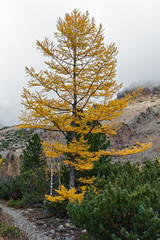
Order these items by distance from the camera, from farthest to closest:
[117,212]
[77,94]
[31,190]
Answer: [31,190], [77,94], [117,212]

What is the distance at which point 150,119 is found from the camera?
1565 inches

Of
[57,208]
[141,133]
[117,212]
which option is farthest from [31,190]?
[141,133]

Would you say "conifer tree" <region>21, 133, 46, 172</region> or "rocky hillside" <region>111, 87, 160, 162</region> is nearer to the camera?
"conifer tree" <region>21, 133, 46, 172</region>

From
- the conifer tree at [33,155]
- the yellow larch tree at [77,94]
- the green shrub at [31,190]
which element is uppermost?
the yellow larch tree at [77,94]

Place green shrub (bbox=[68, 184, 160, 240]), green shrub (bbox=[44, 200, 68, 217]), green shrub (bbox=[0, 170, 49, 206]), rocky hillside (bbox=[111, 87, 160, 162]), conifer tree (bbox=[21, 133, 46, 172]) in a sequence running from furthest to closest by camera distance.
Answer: rocky hillside (bbox=[111, 87, 160, 162]) < conifer tree (bbox=[21, 133, 46, 172]) < green shrub (bbox=[0, 170, 49, 206]) < green shrub (bbox=[44, 200, 68, 217]) < green shrub (bbox=[68, 184, 160, 240])

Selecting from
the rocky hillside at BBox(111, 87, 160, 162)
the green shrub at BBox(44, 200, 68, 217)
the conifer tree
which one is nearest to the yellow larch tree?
the green shrub at BBox(44, 200, 68, 217)

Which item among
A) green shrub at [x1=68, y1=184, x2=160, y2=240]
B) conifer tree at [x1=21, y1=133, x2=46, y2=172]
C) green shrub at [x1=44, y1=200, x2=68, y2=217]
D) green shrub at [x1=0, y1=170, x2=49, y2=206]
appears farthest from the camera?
conifer tree at [x1=21, y1=133, x2=46, y2=172]

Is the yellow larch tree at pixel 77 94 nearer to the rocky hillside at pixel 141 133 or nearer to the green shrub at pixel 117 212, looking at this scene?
the green shrub at pixel 117 212

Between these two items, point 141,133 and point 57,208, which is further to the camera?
point 141,133

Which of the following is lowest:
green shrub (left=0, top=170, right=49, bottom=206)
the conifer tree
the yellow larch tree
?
green shrub (left=0, top=170, right=49, bottom=206)

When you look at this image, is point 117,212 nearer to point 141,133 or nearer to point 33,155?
point 33,155

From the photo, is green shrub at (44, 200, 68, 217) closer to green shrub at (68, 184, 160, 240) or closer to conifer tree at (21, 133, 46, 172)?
green shrub at (68, 184, 160, 240)

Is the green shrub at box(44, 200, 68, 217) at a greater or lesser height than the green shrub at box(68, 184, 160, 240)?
lesser

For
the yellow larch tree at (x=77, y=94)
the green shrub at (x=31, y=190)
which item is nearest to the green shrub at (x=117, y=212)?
the yellow larch tree at (x=77, y=94)
